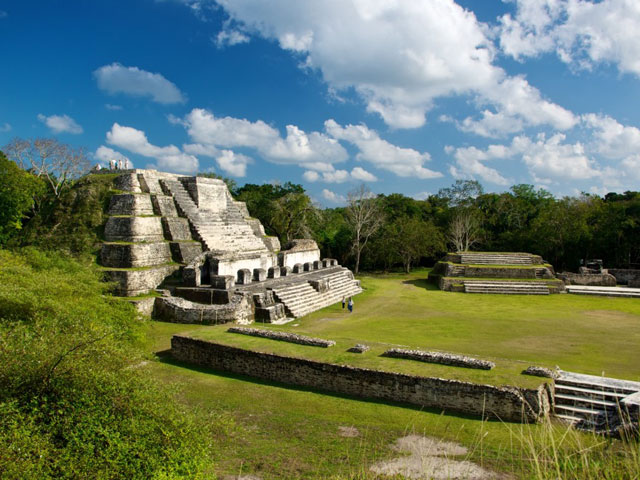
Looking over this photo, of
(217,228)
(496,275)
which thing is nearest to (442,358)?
(217,228)

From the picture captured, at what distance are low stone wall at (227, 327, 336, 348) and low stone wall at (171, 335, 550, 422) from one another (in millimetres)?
1071

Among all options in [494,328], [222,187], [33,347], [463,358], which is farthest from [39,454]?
[222,187]

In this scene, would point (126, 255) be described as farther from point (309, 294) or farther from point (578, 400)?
point (578, 400)

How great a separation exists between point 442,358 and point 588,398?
2459mm

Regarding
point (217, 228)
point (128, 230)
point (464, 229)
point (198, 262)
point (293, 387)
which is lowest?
point (293, 387)

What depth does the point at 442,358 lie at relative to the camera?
836 cm

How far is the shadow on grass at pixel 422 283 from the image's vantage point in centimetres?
2362

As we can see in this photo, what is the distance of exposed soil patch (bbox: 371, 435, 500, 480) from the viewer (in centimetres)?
509

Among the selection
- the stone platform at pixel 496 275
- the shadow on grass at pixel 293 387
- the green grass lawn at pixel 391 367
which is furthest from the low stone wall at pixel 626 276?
the shadow on grass at pixel 293 387

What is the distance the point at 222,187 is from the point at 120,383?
1820 cm

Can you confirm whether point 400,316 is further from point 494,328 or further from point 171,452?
point 171,452

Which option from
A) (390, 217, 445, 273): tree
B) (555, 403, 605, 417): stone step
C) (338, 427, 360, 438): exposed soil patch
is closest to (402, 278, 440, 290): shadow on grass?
(390, 217, 445, 273): tree

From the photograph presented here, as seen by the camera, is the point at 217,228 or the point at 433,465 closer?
the point at 433,465

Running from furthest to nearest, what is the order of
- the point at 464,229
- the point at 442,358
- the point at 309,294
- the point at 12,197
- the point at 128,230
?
1. the point at 464,229
2. the point at 12,197
3. the point at 309,294
4. the point at 128,230
5. the point at 442,358
